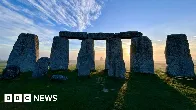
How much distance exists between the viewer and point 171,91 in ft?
59.0

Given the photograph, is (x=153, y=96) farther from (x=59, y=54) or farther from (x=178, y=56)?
(x=59, y=54)

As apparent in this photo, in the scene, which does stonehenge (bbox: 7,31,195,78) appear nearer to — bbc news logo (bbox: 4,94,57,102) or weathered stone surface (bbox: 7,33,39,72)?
weathered stone surface (bbox: 7,33,39,72)

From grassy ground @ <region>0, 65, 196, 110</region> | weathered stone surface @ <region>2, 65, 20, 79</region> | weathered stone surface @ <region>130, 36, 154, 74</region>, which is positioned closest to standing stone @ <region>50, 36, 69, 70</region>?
grassy ground @ <region>0, 65, 196, 110</region>

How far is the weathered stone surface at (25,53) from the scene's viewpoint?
88.2 ft

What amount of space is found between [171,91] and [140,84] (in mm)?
3044

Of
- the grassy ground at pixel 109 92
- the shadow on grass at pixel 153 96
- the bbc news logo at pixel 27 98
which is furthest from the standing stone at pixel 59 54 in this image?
the bbc news logo at pixel 27 98

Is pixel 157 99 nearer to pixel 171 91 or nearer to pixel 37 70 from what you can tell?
pixel 171 91

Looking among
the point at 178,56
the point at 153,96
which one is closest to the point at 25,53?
the point at 153,96

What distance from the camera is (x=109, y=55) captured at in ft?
85.9

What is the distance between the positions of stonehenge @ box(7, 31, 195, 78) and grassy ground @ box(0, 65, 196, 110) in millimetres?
1566

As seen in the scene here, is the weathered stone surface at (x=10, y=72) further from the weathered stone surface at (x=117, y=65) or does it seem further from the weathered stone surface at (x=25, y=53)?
the weathered stone surface at (x=117, y=65)

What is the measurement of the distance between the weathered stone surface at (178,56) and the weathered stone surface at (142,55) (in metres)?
1.99

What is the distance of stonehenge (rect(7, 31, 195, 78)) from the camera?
2320 cm

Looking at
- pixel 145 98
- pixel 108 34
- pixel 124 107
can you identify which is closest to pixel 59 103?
pixel 124 107
